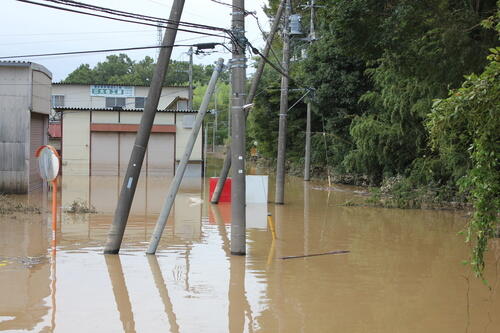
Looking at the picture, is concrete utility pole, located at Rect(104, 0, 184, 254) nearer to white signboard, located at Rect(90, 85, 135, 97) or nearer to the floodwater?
the floodwater

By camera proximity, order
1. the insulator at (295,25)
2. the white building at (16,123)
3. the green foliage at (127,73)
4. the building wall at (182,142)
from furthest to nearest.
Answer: the green foliage at (127,73), the building wall at (182,142), the insulator at (295,25), the white building at (16,123)

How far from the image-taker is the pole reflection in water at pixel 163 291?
8.64m

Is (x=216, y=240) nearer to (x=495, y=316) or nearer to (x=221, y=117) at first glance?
(x=495, y=316)

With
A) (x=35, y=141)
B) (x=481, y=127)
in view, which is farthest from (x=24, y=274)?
(x=35, y=141)

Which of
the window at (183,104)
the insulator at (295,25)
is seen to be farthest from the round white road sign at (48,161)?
the window at (183,104)

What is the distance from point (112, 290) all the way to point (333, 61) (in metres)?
27.2

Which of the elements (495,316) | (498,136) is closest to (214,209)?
(495,316)

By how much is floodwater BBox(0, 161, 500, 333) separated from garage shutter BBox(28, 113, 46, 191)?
6542 millimetres

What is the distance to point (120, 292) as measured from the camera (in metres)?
10.3

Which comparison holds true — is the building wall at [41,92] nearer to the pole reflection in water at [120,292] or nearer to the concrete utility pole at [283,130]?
the concrete utility pole at [283,130]

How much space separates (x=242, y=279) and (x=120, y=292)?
2237 millimetres

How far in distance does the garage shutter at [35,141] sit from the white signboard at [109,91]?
2820 cm

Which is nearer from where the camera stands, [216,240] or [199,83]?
[216,240]

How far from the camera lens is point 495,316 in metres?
9.37
